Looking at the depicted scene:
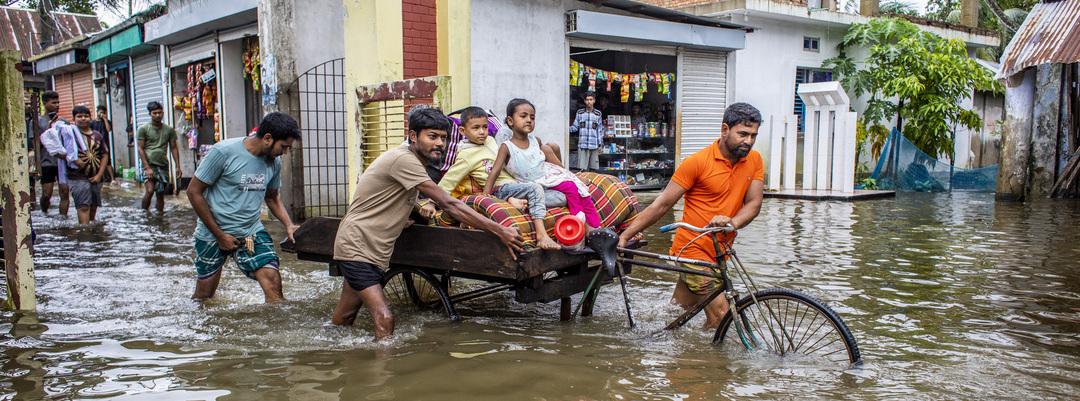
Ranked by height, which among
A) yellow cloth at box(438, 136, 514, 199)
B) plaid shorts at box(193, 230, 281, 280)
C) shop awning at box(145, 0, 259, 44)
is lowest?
plaid shorts at box(193, 230, 281, 280)

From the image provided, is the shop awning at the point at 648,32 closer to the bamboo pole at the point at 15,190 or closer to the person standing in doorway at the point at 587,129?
the person standing in doorway at the point at 587,129

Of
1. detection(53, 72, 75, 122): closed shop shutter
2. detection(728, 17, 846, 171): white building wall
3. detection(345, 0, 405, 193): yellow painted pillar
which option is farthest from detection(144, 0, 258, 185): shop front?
detection(728, 17, 846, 171): white building wall

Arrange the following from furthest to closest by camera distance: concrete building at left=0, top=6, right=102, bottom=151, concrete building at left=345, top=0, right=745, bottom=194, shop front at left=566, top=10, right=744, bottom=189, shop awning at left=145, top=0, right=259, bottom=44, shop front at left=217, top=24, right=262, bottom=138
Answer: concrete building at left=0, top=6, right=102, bottom=151 < shop front at left=566, top=10, right=744, bottom=189 < shop front at left=217, top=24, right=262, bottom=138 < shop awning at left=145, top=0, right=259, bottom=44 < concrete building at left=345, top=0, right=745, bottom=194

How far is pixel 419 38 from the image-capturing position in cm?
1155

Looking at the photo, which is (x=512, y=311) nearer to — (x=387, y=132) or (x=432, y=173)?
(x=432, y=173)

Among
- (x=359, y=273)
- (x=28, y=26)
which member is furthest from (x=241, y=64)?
(x=28, y=26)

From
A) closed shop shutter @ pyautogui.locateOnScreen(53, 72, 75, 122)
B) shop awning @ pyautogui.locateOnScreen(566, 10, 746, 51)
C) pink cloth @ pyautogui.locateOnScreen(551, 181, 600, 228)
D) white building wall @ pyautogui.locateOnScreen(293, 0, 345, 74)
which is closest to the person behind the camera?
pink cloth @ pyautogui.locateOnScreen(551, 181, 600, 228)

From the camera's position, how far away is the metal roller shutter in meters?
16.7

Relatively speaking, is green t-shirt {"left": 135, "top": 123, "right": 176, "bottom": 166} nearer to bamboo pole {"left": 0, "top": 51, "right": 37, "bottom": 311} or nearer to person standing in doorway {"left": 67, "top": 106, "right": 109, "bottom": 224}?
person standing in doorway {"left": 67, "top": 106, "right": 109, "bottom": 224}

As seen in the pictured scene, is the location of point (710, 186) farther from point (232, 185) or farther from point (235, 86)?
point (235, 86)

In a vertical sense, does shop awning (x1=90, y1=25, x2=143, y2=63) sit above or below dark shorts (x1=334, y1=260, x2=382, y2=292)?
above

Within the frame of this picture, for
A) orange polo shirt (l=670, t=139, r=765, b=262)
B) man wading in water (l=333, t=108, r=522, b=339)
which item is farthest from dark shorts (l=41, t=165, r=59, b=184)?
orange polo shirt (l=670, t=139, r=765, b=262)

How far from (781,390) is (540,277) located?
155 centimetres

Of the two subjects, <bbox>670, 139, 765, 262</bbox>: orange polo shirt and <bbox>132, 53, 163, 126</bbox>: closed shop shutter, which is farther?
<bbox>132, 53, 163, 126</bbox>: closed shop shutter
